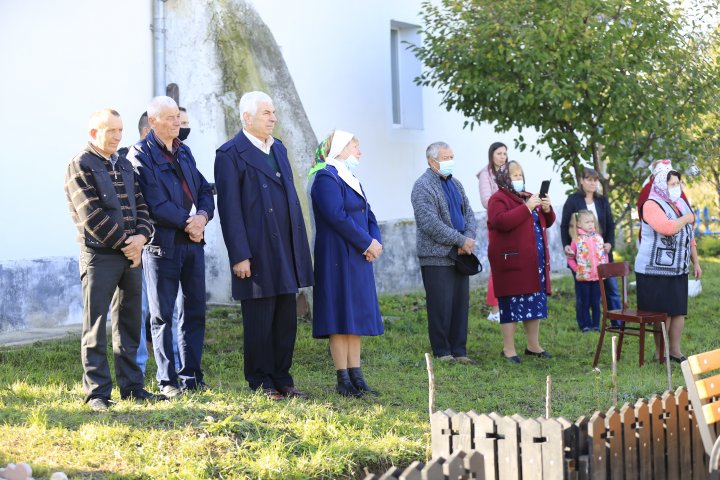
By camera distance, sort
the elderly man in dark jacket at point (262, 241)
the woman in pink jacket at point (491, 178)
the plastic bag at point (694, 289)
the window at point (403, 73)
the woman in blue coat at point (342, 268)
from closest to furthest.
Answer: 1. the elderly man in dark jacket at point (262, 241)
2. the woman in blue coat at point (342, 268)
3. the woman in pink jacket at point (491, 178)
4. the plastic bag at point (694, 289)
5. the window at point (403, 73)

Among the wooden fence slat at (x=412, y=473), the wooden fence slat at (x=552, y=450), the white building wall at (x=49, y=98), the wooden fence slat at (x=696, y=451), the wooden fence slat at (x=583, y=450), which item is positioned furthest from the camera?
the white building wall at (x=49, y=98)

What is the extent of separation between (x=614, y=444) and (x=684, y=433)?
680 millimetres

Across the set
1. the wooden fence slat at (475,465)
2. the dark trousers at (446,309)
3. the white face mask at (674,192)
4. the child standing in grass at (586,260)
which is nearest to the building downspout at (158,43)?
the dark trousers at (446,309)

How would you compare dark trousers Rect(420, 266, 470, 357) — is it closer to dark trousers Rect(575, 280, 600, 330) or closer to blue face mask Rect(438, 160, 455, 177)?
blue face mask Rect(438, 160, 455, 177)

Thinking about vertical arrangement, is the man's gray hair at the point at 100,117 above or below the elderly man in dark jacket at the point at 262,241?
above

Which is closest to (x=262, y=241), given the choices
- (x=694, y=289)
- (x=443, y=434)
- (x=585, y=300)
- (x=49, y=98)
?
(x=443, y=434)

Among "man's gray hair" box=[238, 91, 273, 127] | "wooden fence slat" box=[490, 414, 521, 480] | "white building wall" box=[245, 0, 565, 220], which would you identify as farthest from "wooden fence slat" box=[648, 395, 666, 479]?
"white building wall" box=[245, 0, 565, 220]

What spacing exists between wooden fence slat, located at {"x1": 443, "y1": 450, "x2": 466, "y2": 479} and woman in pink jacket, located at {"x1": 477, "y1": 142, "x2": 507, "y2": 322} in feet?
20.5

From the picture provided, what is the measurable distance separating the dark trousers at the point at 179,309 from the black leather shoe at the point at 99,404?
62 centimetres

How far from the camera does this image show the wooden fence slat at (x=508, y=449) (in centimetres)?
441

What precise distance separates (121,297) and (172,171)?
1.00 meters

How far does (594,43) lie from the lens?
1155 cm

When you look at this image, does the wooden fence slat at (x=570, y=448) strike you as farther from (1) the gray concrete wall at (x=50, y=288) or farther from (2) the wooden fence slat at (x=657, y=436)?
(1) the gray concrete wall at (x=50, y=288)

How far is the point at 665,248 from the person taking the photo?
9.13 m
